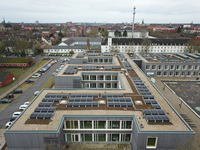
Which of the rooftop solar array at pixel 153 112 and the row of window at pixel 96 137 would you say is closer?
the rooftop solar array at pixel 153 112

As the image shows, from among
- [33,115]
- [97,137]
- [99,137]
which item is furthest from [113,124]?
[33,115]

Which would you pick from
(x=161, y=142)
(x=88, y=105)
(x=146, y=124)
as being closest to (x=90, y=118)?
(x=88, y=105)

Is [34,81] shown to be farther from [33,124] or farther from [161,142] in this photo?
[161,142]

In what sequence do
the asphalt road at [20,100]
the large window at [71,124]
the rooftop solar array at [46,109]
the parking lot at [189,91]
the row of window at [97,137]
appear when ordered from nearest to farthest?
the large window at [71,124] → the row of window at [97,137] → the rooftop solar array at [46,109] → the asphalt road at [20,100] → the parking lot at [189,91]

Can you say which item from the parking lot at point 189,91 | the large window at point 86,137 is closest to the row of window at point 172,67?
the parking lot at point 189,91

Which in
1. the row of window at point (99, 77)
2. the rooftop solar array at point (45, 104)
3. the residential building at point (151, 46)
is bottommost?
the rooftop solar array at point (45, 104)

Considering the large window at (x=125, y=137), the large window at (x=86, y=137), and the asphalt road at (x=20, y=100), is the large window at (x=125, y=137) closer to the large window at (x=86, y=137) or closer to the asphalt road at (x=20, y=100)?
the large window at (x=86, y=137)

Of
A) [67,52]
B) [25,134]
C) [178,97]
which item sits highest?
[67,52]
